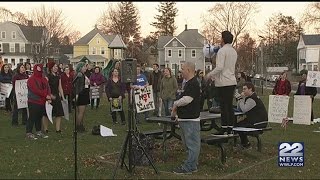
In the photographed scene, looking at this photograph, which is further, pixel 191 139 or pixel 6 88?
pixel 6 88

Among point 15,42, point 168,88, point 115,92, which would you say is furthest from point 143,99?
point 15,42

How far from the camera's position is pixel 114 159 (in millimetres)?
8430

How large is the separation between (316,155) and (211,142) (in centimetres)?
262

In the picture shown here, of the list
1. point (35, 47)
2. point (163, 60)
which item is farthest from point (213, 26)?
point (35, 47)

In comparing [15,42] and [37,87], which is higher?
[15,42]

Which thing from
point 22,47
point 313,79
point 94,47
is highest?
point 94,47

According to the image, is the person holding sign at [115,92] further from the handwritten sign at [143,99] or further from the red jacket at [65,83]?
the red jacket at [65,83]

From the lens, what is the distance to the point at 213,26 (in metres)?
61.8

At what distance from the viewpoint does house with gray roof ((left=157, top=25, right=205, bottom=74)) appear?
249 feet

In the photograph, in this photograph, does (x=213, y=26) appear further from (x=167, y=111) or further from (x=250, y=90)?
(x=250, y=90)

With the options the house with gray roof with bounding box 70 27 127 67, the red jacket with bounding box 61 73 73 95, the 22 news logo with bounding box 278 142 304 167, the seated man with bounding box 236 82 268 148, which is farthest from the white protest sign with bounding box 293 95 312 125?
the house with gray roof with bounding box 70 27 127 67

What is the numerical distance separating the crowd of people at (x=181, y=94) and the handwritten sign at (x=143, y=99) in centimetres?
39

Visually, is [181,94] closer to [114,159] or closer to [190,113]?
[190,113]

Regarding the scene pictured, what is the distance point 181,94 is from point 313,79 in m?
7.93
